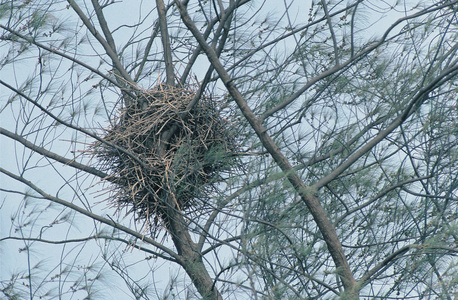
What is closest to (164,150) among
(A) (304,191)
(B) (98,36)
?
(A) (304,191)

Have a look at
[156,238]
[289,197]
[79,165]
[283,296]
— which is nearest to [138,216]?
[156,238]

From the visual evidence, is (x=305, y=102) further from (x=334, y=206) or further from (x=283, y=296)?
(x=283, y=296)

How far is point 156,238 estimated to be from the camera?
9.79ft

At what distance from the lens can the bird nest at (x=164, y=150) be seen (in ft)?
8.69

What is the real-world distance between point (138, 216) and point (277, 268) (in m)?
0.88

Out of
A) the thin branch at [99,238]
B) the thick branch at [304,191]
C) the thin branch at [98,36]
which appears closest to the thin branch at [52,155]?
the thin branch at [99,238]

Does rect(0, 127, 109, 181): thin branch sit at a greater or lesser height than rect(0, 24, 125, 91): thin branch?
lesser

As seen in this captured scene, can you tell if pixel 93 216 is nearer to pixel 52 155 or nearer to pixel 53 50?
pixel 52 155

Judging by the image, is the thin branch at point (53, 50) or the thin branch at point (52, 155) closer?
the thin branch at point (53, 50)

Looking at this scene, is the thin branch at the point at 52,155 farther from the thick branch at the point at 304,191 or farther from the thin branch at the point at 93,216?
the thick branch at the point at 304,191

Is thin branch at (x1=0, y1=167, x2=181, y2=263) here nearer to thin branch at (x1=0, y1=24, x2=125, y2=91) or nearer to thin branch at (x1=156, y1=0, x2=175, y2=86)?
thin branch at (x1=0, y1=24, x2=125, y2=91)

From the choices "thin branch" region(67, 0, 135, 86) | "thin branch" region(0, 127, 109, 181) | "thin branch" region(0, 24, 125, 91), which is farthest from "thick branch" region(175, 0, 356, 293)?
"thin branch" region(67, 0, 135, 86)

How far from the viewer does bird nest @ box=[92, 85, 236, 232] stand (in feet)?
8.69

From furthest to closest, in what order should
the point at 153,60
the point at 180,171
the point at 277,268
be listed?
the point at 153,60, the point at 180,171, the point at 277,268
